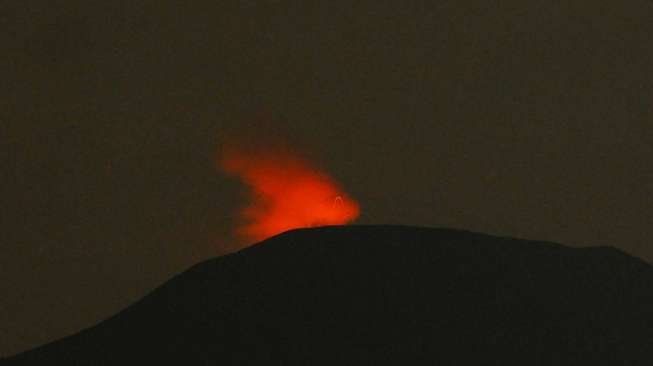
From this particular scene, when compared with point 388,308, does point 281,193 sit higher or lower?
higher

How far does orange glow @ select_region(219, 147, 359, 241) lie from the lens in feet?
8.07

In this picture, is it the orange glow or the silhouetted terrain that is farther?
the orange glow

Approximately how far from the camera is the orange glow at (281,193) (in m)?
2.46

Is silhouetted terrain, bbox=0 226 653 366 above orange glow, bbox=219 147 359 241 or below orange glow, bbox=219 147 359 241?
below

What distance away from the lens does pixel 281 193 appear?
246 centimetres

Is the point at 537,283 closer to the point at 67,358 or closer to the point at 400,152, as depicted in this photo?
the point at 400,152

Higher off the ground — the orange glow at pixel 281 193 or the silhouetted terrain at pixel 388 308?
the orange glow at pixel 281 193

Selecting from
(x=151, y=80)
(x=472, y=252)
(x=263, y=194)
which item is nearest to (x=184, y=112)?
(x=151, y=80)

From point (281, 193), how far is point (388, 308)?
0.41 metres

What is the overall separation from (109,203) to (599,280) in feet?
→ 4.29

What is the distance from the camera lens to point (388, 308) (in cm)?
237

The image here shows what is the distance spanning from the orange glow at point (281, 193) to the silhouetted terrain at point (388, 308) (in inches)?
1.7

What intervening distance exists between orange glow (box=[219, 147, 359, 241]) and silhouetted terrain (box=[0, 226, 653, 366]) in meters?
0.04

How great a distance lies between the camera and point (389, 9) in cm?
267
